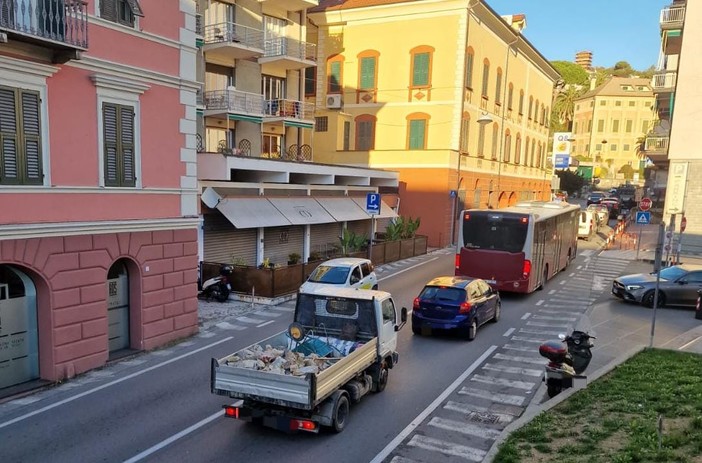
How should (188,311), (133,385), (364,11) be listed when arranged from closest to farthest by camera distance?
1. (133,385)
2. (188,311)
3. (364,11)

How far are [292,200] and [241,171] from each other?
8.53 ft

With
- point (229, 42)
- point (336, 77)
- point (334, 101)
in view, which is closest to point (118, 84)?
point (229, 42)

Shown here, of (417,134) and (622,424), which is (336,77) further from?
(622,424)

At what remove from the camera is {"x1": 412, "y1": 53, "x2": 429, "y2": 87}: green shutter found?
34.8 m

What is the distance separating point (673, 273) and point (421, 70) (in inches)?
843

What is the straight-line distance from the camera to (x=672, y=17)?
3634 cm

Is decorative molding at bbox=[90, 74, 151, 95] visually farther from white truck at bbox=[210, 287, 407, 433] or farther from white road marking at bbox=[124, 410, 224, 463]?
white road marking at bbox=[124, 410, 224, 463]

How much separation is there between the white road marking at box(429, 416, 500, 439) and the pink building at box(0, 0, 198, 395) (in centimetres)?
781

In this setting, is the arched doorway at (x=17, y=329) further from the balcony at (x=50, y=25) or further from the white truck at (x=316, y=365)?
the white truck at (x=316, y=365)

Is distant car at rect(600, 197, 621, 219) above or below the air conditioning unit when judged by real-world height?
below

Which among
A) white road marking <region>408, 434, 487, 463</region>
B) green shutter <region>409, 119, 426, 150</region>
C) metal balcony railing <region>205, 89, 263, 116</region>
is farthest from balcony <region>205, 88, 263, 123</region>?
white road marking <region>408, 434, 487, 463</region>

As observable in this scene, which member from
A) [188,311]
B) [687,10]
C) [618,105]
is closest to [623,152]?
[618,105]

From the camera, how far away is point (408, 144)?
35.7 meters

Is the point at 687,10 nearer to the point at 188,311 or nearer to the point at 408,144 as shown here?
the point at 408,144
